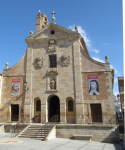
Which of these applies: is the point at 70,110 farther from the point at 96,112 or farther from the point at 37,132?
the point at 37,132

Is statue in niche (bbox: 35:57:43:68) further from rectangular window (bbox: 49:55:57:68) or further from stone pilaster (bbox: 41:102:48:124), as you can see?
stone pilaster (bbox: 41:102:48:124)

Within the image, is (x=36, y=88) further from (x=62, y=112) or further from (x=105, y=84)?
(x=105, y=84)

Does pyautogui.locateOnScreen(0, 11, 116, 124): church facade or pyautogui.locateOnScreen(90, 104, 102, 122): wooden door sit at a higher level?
pyautogui.locateOnScreen(0, 11, 116, 124): church facade

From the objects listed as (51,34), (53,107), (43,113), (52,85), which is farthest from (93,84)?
(51,34)

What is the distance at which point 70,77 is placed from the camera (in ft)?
64.7

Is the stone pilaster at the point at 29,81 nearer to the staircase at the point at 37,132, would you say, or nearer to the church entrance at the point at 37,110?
the church entrance at the point at 37,110

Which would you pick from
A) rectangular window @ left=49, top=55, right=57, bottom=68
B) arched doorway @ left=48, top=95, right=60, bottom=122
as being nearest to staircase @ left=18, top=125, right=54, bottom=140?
arched doorway @ left=48, top=95, right=60, bottom=122

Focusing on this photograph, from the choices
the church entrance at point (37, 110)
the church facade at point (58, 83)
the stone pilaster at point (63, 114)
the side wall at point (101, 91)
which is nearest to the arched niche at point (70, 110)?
the church facade at point (58, 83)

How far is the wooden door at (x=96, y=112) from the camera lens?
18391 millimetres

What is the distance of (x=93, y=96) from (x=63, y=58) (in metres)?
6.20

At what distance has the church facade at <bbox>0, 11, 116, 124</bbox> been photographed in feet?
61.2

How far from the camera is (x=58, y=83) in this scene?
64.9ft

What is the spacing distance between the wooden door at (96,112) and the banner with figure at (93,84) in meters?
1.60

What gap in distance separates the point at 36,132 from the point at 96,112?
7.54 m
